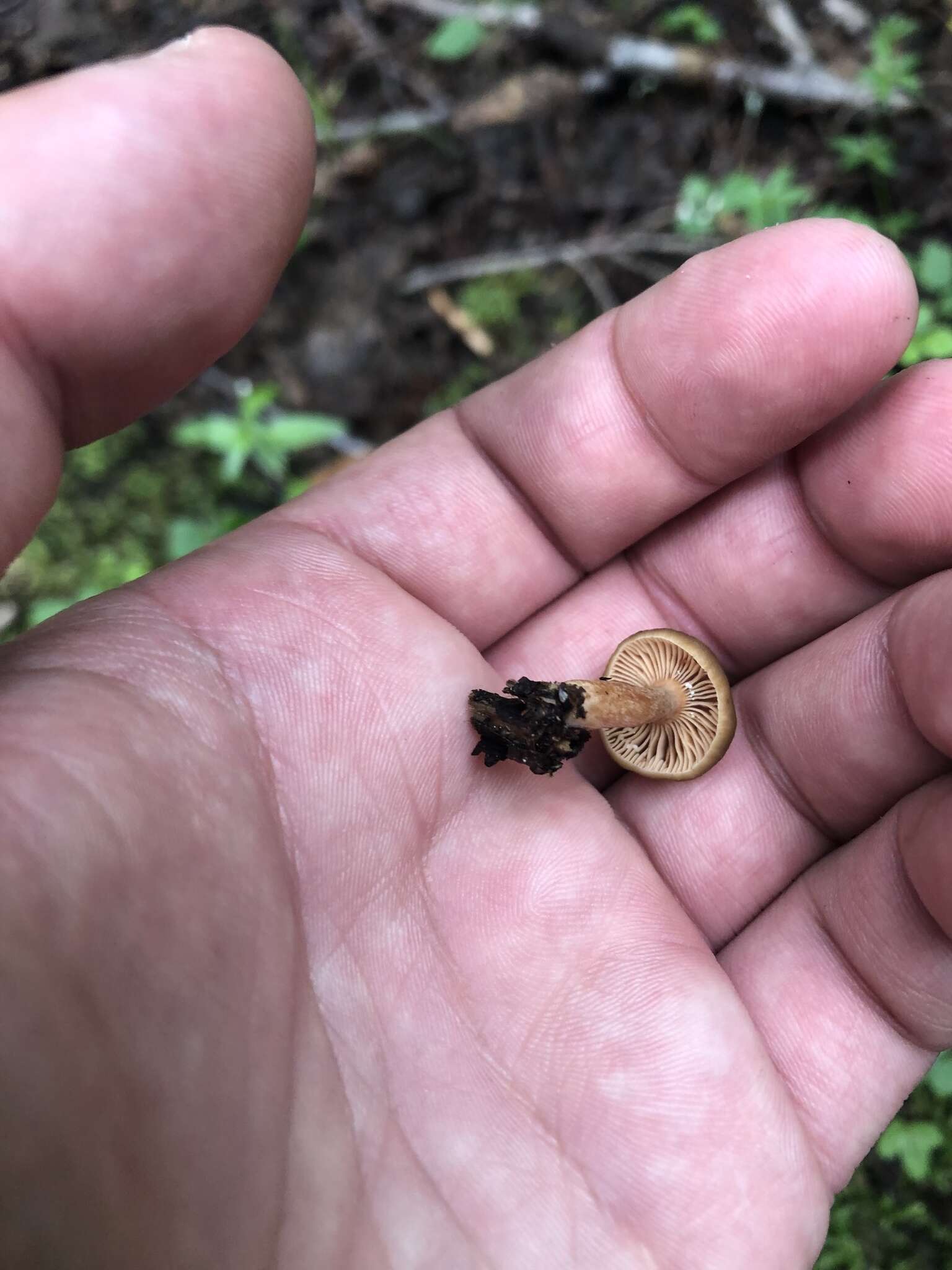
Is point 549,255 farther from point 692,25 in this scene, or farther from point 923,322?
point 923,322

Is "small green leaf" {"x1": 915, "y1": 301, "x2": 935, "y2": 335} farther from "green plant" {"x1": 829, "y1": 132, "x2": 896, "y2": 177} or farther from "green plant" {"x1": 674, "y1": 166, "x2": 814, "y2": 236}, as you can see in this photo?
"green plant" {"x1": 829, "y1": 132, "x2": 896, "y2": 177}

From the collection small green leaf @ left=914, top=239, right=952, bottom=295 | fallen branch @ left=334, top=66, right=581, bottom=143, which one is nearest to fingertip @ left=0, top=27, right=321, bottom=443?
small green leaf @ left=914, top=239, right=952, bottom=295

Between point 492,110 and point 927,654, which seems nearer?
point 927,654

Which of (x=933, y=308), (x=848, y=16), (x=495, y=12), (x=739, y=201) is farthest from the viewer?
(x=495, y=12)

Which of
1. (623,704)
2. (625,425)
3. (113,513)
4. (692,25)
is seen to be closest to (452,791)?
(623,704)

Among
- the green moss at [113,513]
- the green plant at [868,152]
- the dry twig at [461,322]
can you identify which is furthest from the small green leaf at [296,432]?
the green plant at [868,152]
